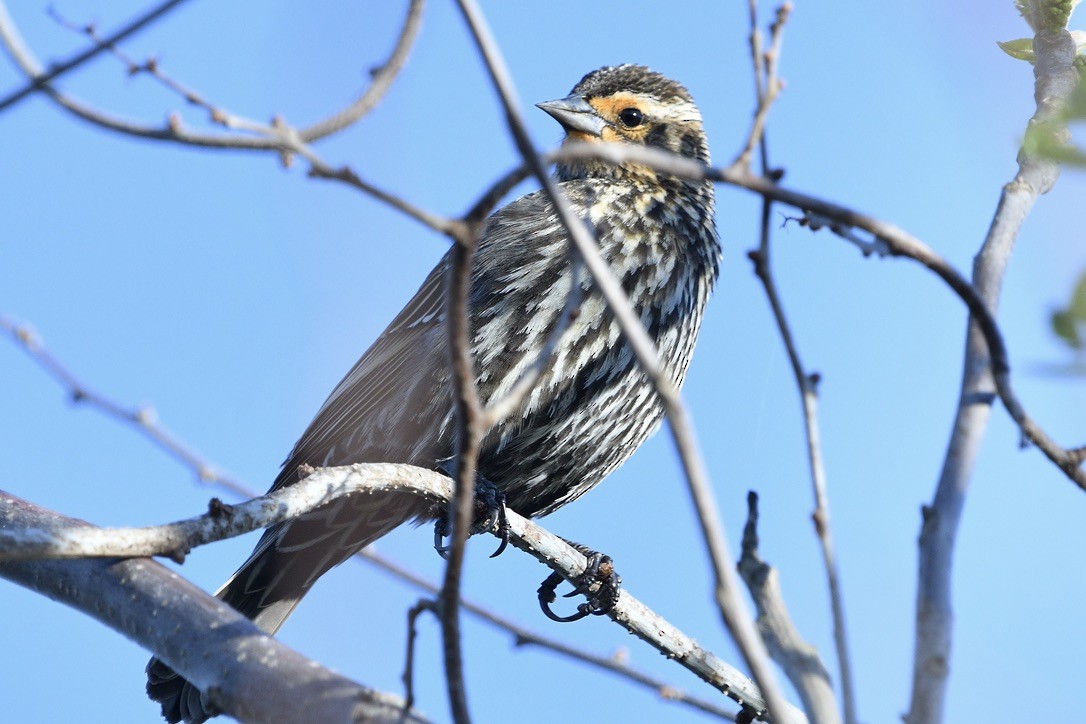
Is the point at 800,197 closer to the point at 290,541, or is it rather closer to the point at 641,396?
the point at 641,396

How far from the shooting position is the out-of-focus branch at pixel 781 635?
5.66 ft

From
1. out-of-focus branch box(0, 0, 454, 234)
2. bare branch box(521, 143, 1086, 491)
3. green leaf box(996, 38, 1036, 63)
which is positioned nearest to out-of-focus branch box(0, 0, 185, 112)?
out-of-focus branch box(0, 0, 454, 234)

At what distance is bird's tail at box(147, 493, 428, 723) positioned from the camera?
4453 mm

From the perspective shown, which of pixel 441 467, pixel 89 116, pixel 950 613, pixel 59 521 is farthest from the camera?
pixel 441 467

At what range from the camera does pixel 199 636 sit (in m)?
2.45

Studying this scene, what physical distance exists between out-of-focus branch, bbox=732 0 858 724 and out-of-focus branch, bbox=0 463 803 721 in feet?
0.78

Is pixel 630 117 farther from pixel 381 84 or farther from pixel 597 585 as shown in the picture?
pixel 381 84

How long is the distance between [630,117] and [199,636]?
349cm

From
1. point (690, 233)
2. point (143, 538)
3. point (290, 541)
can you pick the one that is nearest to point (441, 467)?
point (290, 541)

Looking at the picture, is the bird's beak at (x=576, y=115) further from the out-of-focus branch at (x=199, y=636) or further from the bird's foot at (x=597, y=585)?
the out-of-focus branch at (x=199, y=636)

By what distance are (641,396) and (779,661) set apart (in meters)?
2.85

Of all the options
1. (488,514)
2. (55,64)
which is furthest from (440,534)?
(55,64)

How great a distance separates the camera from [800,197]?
1889mm

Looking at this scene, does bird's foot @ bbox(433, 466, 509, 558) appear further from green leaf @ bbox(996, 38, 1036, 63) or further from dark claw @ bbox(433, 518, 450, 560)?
green leaf @ bbox(996, 38, 1036, 63)
